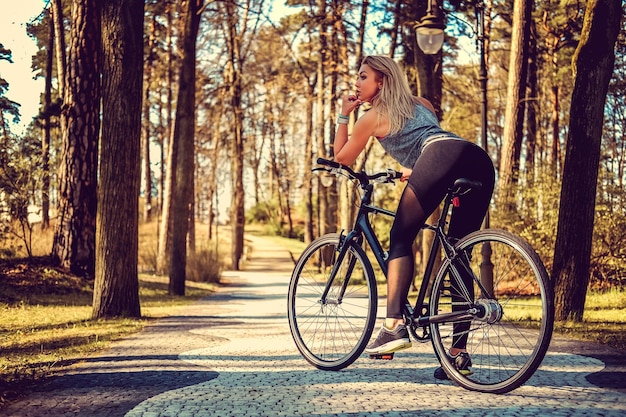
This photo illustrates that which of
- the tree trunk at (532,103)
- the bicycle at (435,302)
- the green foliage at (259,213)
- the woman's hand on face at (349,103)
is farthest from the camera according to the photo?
the green foliage at (259,213)

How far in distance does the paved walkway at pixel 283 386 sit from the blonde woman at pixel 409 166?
431 mm

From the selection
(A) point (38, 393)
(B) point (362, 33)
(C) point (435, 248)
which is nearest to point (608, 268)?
(C) point (435, 248)

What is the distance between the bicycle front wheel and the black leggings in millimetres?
447

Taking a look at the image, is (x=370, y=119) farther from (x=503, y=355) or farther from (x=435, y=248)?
(x=503, y=355)

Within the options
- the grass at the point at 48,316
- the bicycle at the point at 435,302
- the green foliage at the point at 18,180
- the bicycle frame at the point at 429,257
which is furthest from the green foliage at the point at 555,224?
the bicycle frame at the point at 429,257

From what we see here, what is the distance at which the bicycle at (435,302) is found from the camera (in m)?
4.57

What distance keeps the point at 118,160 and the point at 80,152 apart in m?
5.98

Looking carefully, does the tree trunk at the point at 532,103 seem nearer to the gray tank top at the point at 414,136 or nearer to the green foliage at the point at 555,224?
the green foliage at the point at 555,224

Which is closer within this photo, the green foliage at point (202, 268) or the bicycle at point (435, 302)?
the bicycle at point (435, 302)

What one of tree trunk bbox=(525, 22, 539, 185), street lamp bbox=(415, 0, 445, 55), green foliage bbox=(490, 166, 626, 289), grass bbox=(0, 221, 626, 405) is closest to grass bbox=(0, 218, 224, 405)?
grass bbox=(0, 221, 626, 405)

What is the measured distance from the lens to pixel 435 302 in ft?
16.1

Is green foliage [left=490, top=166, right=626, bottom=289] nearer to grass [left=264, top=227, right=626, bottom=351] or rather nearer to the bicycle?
grass [left=264, top=227, right=626, bottom=351]

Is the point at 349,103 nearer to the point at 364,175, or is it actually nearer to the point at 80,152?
the point at 364,175

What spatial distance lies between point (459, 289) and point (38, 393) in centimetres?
266
